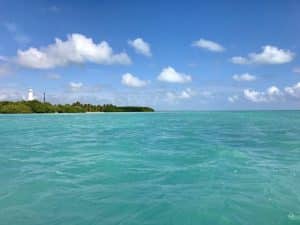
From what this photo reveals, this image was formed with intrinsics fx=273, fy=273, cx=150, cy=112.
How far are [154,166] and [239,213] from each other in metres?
5.13

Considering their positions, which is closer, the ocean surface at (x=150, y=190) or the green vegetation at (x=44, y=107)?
the ocean surface at (x=150, y=190)

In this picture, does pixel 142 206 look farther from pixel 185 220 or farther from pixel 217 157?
pixel 217 157

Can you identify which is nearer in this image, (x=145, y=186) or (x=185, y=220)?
(x=185, y=220)

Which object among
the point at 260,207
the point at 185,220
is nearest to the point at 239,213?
the point at 260,207

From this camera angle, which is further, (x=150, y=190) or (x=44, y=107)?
(x=44, y=107)

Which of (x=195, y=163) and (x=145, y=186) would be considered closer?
(x=145, y=186)

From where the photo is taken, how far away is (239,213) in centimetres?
605

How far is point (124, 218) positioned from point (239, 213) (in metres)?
2.54

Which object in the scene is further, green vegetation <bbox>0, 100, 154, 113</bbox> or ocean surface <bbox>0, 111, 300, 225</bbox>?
green vegetation <bbox>0, 100, 154, 113</bbox>

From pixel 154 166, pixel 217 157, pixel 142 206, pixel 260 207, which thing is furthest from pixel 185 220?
pixel 217 157

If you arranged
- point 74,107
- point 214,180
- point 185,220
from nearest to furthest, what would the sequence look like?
1. point 185,220
2. point 214,180
3. point 74,107

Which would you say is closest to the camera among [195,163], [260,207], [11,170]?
[260,207]

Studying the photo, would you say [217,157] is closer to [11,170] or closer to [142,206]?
[142,206]

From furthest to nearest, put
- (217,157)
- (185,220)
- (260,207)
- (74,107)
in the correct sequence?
(74,107) → (217,157) → (260,207) → (185,220)
